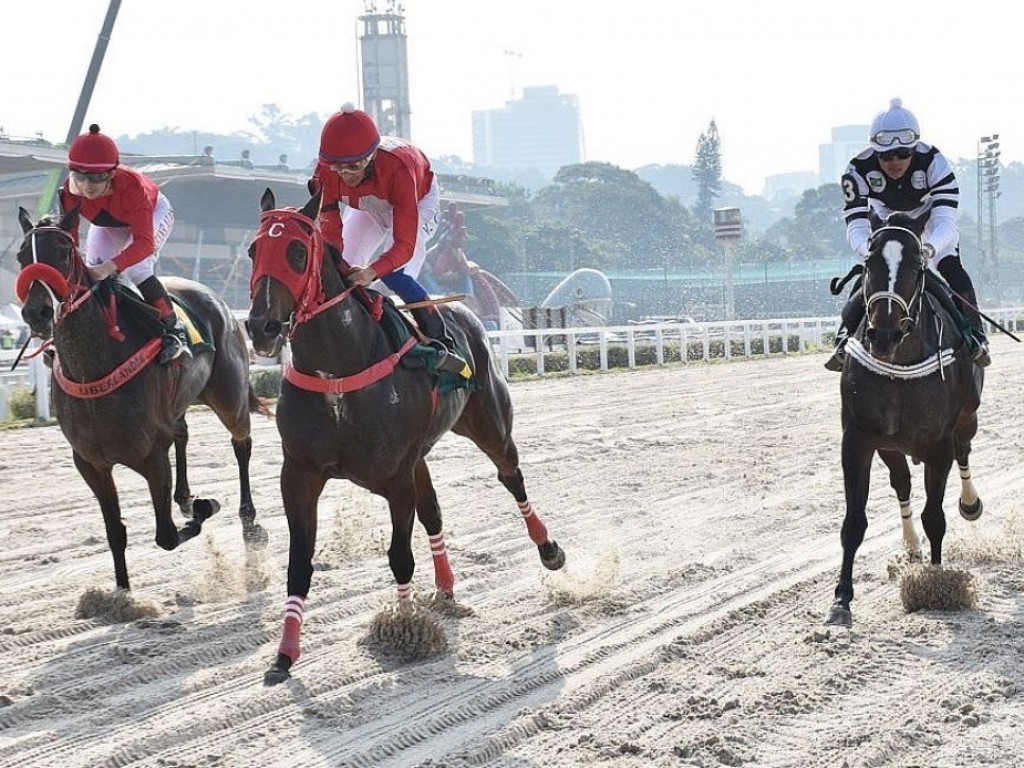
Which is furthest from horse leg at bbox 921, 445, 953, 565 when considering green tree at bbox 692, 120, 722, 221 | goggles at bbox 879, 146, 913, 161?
green tree at bbox 692, 120, 722, 221

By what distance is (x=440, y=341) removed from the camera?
6320 millimetres

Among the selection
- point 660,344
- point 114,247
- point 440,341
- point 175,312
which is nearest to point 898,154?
point 440,341

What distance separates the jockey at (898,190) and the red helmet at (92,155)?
3818 mm

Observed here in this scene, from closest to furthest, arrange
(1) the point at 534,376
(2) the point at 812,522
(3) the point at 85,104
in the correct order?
(2) the point at 812,522 → (1) the point at 534,376 → (3) the point at 85,104

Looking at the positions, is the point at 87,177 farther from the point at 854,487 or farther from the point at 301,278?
the point at 854,487

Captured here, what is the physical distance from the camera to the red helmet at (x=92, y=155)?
22.8 feet

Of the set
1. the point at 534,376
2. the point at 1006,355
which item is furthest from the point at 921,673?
the point at 1006,355

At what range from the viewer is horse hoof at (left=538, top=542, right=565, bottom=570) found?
23.1 ft

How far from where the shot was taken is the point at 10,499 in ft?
32.6

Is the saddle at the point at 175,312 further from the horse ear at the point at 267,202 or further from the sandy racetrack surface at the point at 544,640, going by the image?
the horse ear at the point at 267,202

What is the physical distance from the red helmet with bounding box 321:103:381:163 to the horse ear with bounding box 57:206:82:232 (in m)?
1.57

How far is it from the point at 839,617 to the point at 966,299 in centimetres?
210

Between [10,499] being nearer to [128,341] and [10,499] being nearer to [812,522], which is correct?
[128,341]

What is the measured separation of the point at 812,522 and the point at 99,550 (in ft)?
14.6
